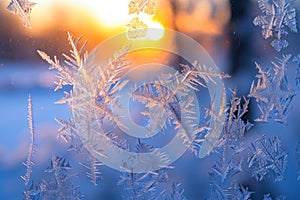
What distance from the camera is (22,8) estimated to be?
105 centimetres

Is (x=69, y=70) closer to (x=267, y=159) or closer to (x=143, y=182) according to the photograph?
(x=143, y=182)

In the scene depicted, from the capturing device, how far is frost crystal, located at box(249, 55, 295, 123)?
1.20 meters

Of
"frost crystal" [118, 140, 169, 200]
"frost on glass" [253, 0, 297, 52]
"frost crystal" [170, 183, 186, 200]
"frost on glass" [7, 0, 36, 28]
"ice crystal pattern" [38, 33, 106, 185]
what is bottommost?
"frost crystal" [170, 183, 186, 200]

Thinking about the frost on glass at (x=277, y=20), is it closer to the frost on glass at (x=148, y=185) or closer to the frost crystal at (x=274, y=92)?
the frost crystal at (x=274, y=92)

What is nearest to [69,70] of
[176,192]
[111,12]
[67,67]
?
[67,67]

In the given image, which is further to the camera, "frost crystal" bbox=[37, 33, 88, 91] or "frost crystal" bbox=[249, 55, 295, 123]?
"frost crystal" bbox=[249, 55, 295, 123]

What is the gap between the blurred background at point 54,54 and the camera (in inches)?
41.8

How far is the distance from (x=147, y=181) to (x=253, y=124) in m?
0.35

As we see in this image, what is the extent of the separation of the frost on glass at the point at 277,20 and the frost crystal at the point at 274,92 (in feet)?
0.20

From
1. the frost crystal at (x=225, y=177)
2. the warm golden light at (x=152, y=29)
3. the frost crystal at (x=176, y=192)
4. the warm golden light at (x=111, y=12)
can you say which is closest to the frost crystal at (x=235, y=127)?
the frost crystal at (x=225, y=177)

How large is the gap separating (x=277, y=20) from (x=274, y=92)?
211 millimetres

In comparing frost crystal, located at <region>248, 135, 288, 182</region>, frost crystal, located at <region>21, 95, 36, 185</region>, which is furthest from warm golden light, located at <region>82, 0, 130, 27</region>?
frost crystal, located at <region>248, 135, 288, 182</region>

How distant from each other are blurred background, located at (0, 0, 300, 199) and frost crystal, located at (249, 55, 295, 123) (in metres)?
0.10

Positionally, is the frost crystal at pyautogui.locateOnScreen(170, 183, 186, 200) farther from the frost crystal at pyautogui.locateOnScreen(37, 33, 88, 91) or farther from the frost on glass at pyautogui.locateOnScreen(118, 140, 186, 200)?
the frost crystal at pyautogui.locateOnScreen(37, 33, 88, 91)
